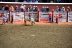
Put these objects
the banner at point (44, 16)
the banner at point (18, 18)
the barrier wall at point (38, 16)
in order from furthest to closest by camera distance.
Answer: the banner at point (44, 16)
the barrier wall at point (38, 16)
the banner at point (18, 18)

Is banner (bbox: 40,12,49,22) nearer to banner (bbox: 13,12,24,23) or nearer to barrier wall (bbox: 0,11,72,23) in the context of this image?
barrier wall (bbox: 0,11,72,23)

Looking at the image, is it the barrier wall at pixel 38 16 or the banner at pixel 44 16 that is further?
the banner at pixel 44 16

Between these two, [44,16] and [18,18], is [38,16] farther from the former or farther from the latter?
[18,18]

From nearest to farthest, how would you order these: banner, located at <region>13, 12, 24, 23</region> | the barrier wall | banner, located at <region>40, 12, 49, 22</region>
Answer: banner, located at <region>13, 12, 24, 23</region>
the barrier wall
banner, located at <region>40, 12, 49, 22</region>

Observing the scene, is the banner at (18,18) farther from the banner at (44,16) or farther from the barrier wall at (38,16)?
the banner at (44,16)

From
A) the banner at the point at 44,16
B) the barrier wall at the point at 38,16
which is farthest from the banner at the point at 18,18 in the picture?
the banner at the point at 44,16

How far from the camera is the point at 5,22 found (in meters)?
25.5

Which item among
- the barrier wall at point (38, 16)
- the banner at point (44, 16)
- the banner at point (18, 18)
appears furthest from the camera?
the banner at point (44, 16)

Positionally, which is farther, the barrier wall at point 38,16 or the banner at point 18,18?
the barrier wall at point 38,16

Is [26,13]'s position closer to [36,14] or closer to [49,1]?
[36,14]

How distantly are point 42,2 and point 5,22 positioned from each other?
861 cm

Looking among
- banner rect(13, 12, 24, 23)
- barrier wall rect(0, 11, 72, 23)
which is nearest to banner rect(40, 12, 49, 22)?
barrier wall rect(0, 11, 72, 23)

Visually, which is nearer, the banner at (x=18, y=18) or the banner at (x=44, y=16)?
the banner at (x=18, y=18)

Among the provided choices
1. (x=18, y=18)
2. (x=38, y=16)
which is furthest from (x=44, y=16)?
(x=18, y=18)
